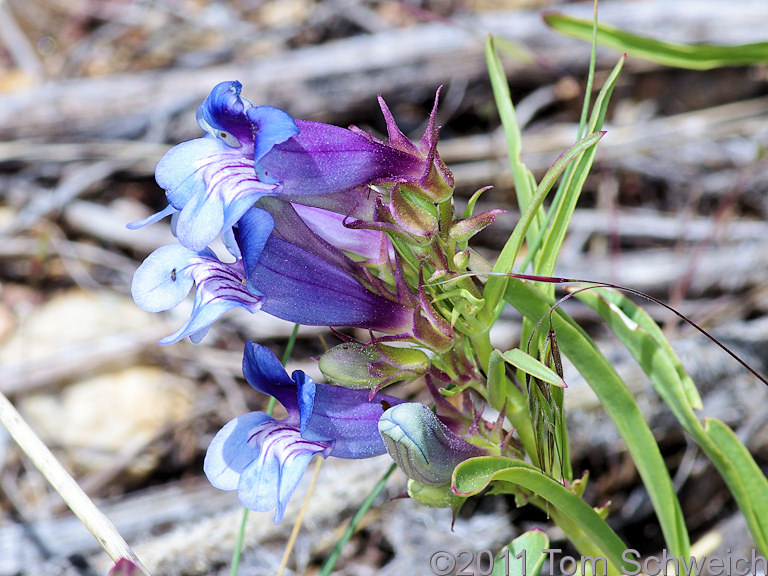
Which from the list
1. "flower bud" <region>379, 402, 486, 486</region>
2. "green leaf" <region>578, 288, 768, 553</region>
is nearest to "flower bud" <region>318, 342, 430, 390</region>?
"flower bud" <region>379, 402, 486, 486</region>

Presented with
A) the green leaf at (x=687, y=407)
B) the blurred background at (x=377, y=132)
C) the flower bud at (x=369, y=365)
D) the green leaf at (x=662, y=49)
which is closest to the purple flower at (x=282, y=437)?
the flower bud at (x=369, y=365)

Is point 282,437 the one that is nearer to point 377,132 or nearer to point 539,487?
point 539,487

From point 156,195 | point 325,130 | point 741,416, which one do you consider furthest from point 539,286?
point 156,195

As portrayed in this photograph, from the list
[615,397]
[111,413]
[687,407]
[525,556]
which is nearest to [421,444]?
[525,556]

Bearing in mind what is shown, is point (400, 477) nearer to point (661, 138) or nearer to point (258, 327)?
point (258, 327)

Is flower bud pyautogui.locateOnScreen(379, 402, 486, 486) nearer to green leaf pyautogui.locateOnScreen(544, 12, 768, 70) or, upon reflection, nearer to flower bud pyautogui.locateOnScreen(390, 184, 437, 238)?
flower bud pyautogui.locateOnScreen(390, 184, 437, 238)
